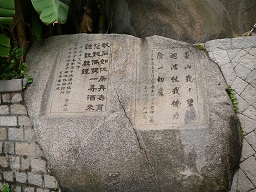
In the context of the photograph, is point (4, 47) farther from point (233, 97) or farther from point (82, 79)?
point (233, 97)

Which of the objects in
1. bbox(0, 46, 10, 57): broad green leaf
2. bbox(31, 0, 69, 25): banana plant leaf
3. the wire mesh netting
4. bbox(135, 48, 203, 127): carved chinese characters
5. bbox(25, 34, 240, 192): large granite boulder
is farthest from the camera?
the wire mesh netting

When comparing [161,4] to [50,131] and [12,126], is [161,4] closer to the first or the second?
[50,131]

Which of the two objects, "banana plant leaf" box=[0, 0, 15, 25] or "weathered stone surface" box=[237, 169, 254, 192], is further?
"banana plant leaf" box=[0, 0, 15, 25]

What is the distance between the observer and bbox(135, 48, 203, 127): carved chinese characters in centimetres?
293

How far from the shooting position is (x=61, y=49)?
371cm

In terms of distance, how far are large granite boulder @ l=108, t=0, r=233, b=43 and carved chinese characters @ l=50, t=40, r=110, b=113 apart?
2.24 feet

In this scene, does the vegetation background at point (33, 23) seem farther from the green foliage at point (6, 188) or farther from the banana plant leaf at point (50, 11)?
the green foliage at point (6, 188)

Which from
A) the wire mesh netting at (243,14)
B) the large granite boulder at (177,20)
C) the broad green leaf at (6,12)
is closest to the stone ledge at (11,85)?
the broad green leaf at (6,12)

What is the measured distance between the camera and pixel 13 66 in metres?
3.75

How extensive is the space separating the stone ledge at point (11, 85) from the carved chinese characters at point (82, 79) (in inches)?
17.3

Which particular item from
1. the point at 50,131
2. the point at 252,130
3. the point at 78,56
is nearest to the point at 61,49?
the point at 78,56

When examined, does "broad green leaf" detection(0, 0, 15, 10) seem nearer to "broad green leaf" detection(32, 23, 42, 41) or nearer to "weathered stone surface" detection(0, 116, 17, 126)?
"broad green leaf" detection(32, 23, 42, 41)

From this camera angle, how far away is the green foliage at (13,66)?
3691 mm

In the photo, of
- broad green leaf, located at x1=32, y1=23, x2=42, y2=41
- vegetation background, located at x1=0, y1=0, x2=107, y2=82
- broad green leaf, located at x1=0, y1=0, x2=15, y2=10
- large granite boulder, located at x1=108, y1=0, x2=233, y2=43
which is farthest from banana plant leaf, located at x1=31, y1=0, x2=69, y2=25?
large granite boulder, located at x1=108, y1=0, x2=233, y2=43
